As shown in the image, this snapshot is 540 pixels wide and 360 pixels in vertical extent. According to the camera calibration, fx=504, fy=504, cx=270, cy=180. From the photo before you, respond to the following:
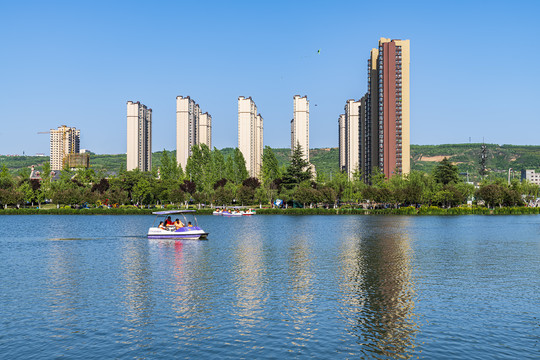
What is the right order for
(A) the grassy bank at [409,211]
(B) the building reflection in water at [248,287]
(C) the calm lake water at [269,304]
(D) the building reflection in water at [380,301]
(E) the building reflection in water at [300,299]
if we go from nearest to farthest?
(C) the calm lake water at [269,304], (D) the building reflection in water at [380,301], (E) the building reflection in water at [300,299], (B) the building reflection in water at [248,287], (A) the grassy bank at [409,211]

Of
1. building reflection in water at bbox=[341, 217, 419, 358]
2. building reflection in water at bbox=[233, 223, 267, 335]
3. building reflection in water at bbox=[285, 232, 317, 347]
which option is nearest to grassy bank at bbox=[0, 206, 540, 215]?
building reflection in water at bbox=[233, 223, 267, 335]

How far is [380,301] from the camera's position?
35219 millimetres

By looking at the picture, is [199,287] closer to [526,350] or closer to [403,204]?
[526,350]

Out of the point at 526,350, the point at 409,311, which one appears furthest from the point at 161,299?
the point at 526,350

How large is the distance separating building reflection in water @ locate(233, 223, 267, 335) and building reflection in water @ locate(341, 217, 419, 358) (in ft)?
18.8

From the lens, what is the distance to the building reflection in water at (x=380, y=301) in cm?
2572

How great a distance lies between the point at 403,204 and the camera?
199 metres

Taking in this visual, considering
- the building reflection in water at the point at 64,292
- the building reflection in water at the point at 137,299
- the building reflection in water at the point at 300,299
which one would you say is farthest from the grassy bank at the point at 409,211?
the building reflection in water at the point at 64,292

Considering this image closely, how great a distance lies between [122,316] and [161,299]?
5.00 meters

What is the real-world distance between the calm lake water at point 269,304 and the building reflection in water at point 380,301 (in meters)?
0.10

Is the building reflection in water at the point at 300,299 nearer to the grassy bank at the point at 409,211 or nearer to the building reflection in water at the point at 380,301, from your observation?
the building reflection in water at the point at 380,301

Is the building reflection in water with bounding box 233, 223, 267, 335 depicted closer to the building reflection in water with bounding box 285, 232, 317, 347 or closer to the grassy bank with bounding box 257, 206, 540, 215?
the building reflection in water with bounding box 285, 232, 317, 347

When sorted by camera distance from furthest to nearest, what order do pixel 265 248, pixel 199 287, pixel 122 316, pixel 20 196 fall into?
1. pixel 20 196
2. pixel 265 248
3. pixel 199 287
4. pixel 122 316

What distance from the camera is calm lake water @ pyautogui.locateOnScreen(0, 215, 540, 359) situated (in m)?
25.0
